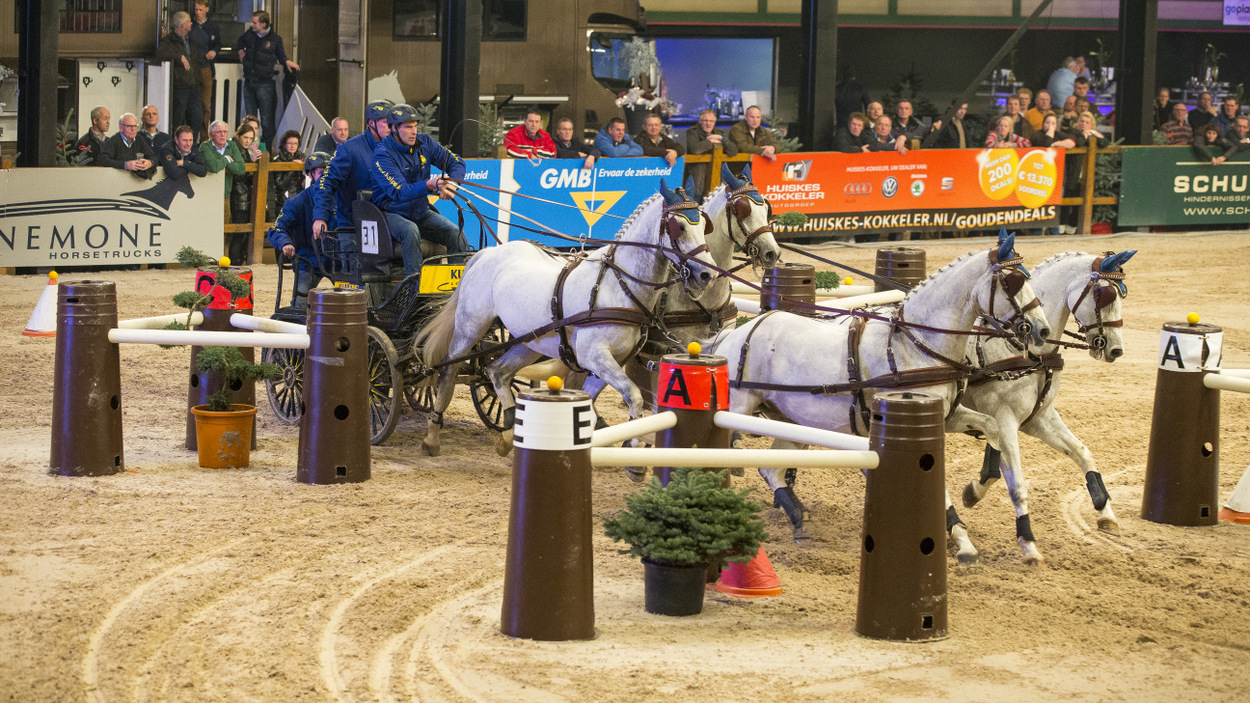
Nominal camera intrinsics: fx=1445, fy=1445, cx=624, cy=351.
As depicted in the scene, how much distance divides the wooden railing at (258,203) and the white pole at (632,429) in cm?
1250

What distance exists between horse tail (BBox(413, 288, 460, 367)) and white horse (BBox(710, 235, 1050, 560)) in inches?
97.3

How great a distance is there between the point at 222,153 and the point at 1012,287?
1243 centimetres

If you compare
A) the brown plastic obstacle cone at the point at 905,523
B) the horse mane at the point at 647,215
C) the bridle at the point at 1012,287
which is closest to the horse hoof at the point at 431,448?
the horse mane at the point at 647,215

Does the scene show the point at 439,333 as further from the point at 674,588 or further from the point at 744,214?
the point at 674,588

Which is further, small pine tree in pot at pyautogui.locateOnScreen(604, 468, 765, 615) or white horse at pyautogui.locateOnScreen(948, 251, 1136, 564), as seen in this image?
white horse at pyautogui.locateOnScreen(948, 251, 1136, 564)

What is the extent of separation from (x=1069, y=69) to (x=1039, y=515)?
739 inches

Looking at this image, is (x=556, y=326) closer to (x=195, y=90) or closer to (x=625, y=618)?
(x=625, y=618)

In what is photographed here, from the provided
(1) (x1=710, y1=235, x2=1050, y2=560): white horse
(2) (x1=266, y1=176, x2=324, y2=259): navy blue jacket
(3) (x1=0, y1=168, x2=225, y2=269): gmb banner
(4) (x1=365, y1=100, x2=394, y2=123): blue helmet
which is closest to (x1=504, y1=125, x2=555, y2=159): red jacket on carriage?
(3) (x1=0, y1=168, x2=225, y2=269): gmb banner

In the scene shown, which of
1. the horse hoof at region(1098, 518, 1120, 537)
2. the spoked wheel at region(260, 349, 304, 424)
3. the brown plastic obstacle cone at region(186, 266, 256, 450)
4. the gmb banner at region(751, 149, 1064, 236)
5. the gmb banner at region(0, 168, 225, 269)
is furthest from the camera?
the gmb banner at region(751, 149, 1064, 236)

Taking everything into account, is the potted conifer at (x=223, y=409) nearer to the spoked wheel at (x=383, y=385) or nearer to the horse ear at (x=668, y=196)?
the spoked wheel at (x=383, y=385)

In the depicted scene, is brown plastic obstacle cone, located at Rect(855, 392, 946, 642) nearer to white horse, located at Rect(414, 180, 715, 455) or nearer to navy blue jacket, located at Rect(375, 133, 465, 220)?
white horse, located at Rect(414, 180, 715, 455)

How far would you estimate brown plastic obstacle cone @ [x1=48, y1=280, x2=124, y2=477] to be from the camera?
27.7ft

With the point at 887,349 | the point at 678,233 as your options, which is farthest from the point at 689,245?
the point at 887,349

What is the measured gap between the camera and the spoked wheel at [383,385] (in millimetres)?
9648
